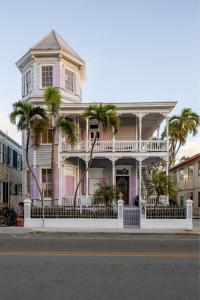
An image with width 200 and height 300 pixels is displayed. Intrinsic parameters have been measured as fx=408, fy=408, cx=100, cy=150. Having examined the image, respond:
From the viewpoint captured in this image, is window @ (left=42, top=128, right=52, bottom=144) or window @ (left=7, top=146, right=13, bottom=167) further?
window @ (left=7, top=146, right=13, bottom=167)

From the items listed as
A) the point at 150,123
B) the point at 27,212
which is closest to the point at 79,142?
the point at 150,123

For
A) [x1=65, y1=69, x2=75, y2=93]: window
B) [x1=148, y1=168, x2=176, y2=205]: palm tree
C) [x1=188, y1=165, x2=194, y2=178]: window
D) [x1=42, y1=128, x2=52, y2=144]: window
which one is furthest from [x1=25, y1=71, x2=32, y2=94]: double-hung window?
[x1=188, y1=165, x2=194, y2=178]: window

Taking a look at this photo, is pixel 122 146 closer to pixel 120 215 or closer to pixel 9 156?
pixel 120 215

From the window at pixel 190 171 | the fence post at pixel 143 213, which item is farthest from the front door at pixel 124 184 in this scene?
the window at pixel 190 171

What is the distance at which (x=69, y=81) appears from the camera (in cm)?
2922

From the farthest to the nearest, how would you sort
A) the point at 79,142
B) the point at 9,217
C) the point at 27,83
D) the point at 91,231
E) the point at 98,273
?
the point at 27,83 → the point at 79,142 → the point at 9,217 → the point at 91,231 → the point at 98,273

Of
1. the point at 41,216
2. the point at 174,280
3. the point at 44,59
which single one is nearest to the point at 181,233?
the point at 41,216

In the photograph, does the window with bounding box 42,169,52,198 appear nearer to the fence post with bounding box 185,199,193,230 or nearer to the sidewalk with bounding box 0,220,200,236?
the sidewalk with bounding box 0,220,200,236

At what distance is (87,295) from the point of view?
6.57m

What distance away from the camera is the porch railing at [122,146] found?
26.0 meters

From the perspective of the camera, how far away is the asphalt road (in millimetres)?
6688

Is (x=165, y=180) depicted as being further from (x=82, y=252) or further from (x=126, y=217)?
(x=82, y=252)

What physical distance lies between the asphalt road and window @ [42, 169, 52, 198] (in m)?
14.6

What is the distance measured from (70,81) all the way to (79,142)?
524 centimetres
